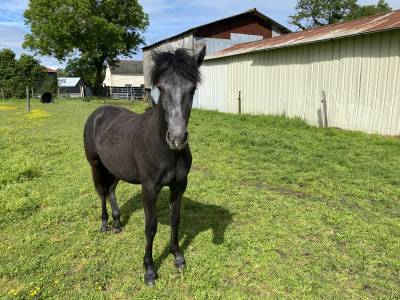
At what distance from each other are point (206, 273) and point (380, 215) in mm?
2994

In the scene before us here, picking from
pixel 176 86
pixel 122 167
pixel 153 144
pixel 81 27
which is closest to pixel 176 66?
pixel 176 86

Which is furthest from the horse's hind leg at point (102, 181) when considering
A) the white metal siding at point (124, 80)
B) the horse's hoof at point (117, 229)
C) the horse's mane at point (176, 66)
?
the white metal siding at point (124, 80)

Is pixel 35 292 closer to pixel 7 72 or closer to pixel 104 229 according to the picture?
pixel 104 229

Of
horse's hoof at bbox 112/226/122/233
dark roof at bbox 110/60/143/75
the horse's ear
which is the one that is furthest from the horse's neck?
dark roof at bbox 110/60/143/75

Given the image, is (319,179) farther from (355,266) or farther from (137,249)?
(137,249)

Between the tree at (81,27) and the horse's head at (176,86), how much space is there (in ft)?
144

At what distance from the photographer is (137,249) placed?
4176 millimetres

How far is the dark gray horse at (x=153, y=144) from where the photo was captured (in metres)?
2.78

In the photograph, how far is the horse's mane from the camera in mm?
2818

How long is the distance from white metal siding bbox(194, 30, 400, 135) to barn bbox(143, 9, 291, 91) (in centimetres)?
983

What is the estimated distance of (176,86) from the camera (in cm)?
276

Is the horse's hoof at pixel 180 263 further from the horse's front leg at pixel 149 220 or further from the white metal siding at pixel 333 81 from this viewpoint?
the white metal siding at pixel 333 81

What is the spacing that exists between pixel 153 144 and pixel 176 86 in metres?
0.80

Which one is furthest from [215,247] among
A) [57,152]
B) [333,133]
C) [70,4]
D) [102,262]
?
[70,4]
